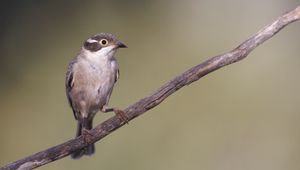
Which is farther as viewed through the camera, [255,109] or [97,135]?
[255,109]

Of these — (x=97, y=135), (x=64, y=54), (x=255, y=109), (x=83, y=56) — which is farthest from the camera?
(x=64, y=54)

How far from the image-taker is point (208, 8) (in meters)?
12.7

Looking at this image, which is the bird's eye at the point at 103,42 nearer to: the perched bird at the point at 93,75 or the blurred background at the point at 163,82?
the perched bird at the point at 93,75

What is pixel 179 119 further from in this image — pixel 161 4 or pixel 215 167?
pixel 161 4

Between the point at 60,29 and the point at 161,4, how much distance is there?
66.2 inches

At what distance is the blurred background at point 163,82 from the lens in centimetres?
1039

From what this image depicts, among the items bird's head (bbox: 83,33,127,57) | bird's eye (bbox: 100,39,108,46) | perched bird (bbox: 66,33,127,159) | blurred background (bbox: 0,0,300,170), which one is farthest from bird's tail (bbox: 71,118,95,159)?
blurred background (bbox: 0,0,300,170)

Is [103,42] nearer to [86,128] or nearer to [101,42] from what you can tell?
[101,42]

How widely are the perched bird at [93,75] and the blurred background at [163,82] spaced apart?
101 inches

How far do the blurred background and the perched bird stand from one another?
2.56m

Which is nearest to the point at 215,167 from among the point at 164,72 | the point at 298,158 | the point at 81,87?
the point at 298,158

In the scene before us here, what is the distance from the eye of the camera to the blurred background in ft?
34.1

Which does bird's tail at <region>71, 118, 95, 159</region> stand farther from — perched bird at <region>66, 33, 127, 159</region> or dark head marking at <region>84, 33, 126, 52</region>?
dark head marking at <region>84, 33, 126, 52</region>

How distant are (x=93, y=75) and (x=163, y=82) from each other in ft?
12.8
